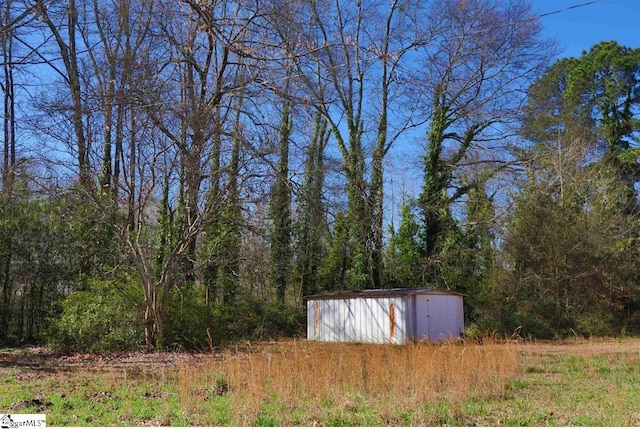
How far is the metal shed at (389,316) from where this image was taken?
1844 centimetres

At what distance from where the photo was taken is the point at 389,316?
61.8 ft

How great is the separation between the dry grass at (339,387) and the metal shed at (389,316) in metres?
8.70

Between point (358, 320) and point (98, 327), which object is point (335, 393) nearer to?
point (98, 327)

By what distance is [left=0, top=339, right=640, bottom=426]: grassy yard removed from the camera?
628cm

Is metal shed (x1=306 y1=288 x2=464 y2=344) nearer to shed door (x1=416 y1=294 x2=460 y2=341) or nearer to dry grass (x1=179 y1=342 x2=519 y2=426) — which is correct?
shed door (x1=416 y1=294 x2=460 y2=341)

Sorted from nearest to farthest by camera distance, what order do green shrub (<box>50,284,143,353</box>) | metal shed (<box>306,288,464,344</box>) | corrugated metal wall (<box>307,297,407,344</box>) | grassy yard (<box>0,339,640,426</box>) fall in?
grassy yard (<box>0,339,640,426</box>), green shrub (<box>50,284,143,353</box>), metal shed (<box>306,288,464,344</box>), corrugated metal wall (<box>307,297,407,344</box>)

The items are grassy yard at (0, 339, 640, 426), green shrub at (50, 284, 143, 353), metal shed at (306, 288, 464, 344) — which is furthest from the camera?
metal shed at (306, 288, 464, 344)

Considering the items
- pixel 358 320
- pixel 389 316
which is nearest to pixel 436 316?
pixel 389 316

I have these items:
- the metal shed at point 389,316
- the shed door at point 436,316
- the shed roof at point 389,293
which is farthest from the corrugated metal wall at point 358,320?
the shed door at point 436,316

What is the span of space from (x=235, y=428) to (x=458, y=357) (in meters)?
4.45

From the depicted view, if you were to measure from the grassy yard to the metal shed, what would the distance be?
25.6 ft

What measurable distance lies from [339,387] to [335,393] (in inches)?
11.0

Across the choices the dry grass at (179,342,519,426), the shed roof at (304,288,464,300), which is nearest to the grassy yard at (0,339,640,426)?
the dry grass at (179,342,519,426)

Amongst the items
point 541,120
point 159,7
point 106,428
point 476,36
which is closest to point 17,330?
point 159,7
